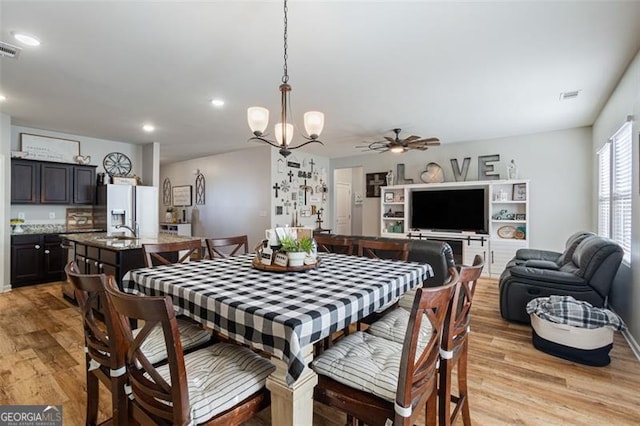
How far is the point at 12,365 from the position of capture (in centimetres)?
248

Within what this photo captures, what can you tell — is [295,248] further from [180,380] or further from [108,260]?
[108,260]

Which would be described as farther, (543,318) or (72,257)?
(72,257)

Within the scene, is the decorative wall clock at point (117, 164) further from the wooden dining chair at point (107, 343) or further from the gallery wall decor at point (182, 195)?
the wooden dining chair at point (107, 343)

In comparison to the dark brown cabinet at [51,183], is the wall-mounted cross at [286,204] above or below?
below

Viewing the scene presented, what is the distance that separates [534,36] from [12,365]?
16.1 feet

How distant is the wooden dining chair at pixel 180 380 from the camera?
3.34 ft

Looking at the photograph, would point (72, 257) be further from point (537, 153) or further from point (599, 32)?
point (537, 153)

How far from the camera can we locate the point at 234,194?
7.20m

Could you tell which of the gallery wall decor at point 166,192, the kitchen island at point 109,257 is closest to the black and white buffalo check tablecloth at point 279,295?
the kitchen island at point 109,257

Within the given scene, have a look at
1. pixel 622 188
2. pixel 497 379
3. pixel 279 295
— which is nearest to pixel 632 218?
pixel 622 188

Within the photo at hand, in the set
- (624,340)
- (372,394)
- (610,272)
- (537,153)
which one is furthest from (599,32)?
(537,153)

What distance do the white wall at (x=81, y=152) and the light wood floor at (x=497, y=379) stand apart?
2690mm

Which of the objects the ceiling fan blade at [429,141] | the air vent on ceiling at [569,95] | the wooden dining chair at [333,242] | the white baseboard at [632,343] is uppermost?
the air vent on ceiling at [569,95]

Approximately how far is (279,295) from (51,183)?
19.5 ft
